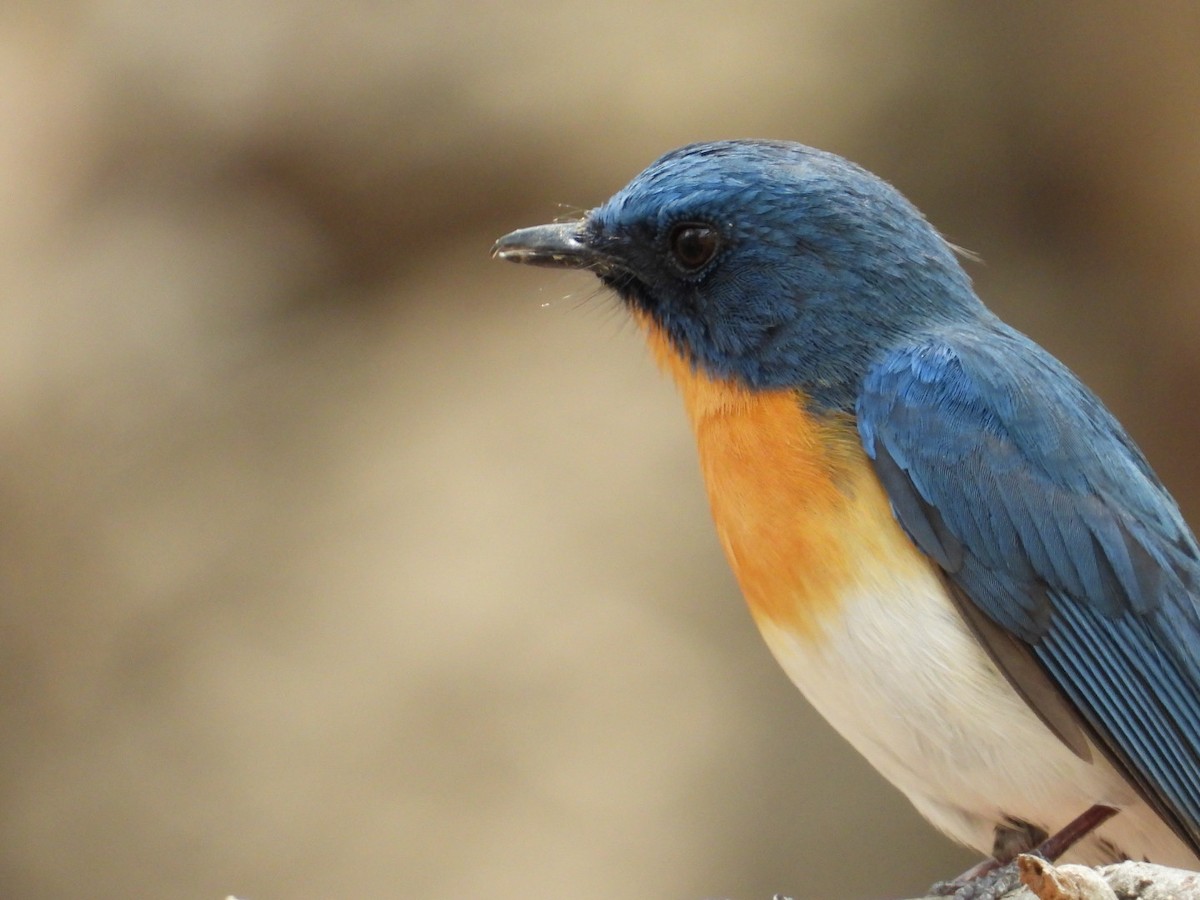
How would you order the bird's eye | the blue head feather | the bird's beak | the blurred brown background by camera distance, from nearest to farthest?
the blue head feather, the bird's eye, the bird's beak, the blurred brown background

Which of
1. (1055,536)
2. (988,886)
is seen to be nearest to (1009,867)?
(988,886)

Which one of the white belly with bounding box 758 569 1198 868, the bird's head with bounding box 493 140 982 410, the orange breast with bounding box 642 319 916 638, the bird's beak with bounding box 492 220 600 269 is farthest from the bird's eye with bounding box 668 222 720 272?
the white belly with bounding box 758 569 1198 868

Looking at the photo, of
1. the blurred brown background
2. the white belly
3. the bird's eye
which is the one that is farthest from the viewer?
the blurred brown background

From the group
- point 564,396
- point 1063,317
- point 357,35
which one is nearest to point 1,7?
point 357,35

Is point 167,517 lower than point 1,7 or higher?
lower

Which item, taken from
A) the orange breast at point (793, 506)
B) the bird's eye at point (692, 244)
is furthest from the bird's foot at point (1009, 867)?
the bird's eye at point (692, 244)

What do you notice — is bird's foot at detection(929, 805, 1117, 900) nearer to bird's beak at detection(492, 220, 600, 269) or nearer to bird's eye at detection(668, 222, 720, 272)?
→ bird's eye at detection(668, 222, 720, 272)

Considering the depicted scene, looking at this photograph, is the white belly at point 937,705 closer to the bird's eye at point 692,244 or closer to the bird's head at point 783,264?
the bird's head at point 783,264

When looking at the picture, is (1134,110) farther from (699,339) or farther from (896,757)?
(896,757)
